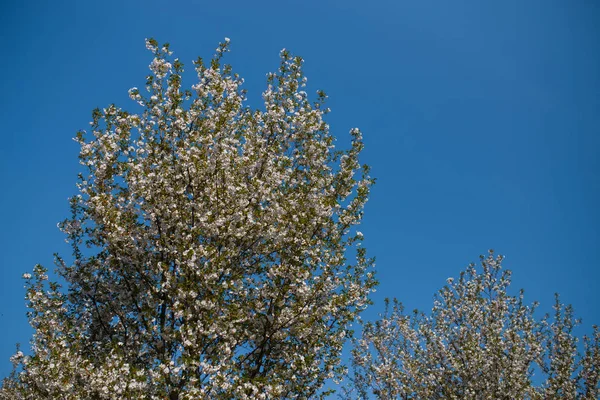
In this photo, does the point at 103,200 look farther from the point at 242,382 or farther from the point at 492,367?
the point at 492,367

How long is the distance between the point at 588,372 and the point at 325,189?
19547mm

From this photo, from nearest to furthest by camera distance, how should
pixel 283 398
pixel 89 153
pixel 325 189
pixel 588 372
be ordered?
pixel 283 398
pixel 89 153
pixel 325 189
pixel 588 372

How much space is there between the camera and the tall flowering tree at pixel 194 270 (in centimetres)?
1111

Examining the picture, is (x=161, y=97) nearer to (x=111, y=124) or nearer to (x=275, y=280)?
(x=111, y=124)

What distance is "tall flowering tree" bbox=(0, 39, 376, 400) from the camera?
11109 mm

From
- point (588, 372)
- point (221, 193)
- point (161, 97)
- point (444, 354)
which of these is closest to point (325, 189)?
point (221, 193)

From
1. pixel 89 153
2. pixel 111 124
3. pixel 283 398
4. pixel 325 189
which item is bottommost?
pixel 283 398

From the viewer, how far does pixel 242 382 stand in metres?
10.9

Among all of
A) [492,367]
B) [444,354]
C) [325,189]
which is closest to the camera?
[325,189]

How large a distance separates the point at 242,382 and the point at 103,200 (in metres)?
6.73

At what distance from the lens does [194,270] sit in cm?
1173

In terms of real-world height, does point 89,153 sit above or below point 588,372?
above

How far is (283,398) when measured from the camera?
12242mm

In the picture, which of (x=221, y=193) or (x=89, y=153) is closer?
(x=221, y=193)
